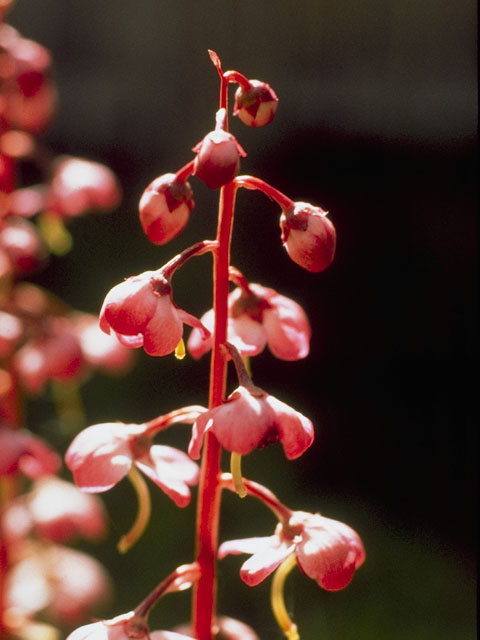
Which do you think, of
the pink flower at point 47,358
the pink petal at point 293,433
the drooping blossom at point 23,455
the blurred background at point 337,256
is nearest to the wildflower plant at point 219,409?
the pink petal at point 293,433

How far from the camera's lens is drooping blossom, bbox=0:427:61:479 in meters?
0.97

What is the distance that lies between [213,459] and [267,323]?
0.13 m

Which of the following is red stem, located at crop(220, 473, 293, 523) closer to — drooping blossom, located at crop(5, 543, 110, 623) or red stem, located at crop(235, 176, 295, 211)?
red stem, located at crop(235, 176, 295, 211)

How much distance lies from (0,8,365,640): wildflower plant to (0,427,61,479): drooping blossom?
0.31m

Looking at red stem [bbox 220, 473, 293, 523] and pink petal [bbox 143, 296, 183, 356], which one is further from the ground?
pink petal [bbox 143, 296, 183, 356]

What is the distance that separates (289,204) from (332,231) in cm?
4

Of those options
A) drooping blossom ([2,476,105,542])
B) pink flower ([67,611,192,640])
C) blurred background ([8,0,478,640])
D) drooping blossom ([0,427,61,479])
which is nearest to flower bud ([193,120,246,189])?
pink flower ([67,611,192,640])

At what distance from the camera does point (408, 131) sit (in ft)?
9.24

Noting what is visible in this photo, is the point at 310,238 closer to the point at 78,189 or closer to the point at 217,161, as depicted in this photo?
the point at 217,161

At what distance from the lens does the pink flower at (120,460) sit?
25.6 inches

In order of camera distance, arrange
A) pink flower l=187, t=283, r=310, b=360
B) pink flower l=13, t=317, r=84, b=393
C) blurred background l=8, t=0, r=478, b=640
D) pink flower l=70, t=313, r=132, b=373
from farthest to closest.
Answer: blurred background l=8, t=0, r=478, b=640 → pink flower l=70, t=313, r=132, b=373 → pink flower l=13, t=317, r=84, b=393 → pink flower l=187, t=283, r=310, b=360

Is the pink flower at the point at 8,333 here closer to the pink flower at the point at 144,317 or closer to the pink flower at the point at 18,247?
the pink flower at the point at 18,247

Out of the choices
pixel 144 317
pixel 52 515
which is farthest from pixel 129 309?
pixel 52 515

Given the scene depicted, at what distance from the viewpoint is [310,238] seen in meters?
0.62
